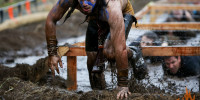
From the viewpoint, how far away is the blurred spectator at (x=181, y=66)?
22.0ft

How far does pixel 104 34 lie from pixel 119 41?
757 mm

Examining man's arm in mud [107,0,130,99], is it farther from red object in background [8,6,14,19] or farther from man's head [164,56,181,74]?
red object in background [8,6,14,19]

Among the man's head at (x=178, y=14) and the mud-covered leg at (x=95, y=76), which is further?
the man's head at (x=178, y=14)

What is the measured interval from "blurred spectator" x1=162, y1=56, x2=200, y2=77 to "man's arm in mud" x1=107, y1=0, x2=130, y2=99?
289 cm

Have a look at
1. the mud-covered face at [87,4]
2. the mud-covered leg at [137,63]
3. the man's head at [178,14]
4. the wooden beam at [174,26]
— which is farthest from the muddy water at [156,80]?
the man's head at [178,14]

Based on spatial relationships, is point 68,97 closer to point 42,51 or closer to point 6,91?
point 6,91

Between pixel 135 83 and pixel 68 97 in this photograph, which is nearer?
pixel 68 97

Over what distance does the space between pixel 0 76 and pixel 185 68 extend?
378 centimetres

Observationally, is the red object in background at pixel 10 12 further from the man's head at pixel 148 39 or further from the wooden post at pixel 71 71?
the wooden post at pixel 71 71

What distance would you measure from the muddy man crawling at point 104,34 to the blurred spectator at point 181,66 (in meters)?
1.66

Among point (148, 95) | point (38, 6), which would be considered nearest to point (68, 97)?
point (148, 95)

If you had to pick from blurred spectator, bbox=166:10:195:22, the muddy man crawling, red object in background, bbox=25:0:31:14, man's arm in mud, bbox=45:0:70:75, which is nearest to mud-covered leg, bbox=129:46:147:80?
the muddy man crawling

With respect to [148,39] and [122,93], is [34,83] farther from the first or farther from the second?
[148,39]

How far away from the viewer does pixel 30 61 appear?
7.67m
